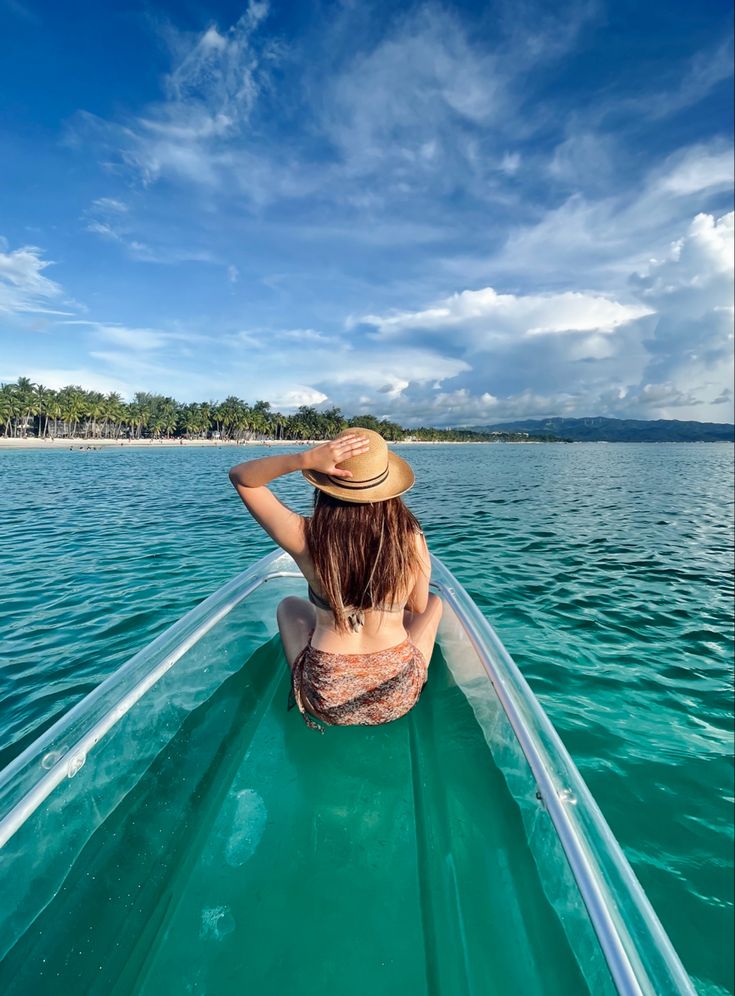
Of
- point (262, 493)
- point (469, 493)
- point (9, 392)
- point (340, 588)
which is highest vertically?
point (9, 392)

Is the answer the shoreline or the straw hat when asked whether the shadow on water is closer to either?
the straw hat

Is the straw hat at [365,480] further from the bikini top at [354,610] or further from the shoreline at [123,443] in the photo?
the shoreline at [123,443]

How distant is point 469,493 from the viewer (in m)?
22.6

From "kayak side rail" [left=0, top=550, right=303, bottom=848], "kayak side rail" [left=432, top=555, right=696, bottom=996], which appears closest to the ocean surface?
"kayak side rail" [left=432, top=555, right=696, bottom=996]

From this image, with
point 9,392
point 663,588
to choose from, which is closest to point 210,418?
point 9,392

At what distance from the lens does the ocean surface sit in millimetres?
3039

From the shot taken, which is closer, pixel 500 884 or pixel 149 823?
pixel 500 884

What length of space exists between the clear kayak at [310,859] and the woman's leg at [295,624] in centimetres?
45

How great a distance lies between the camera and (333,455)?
2215 millimetres

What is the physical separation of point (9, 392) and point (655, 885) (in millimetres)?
→ 106663

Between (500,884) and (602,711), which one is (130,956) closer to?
(500,884)

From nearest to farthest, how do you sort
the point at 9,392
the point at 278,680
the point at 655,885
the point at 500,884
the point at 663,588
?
the point at 500,884, the point at 655,885, the point at 278,680, the point at 663,588, the point at 9,392

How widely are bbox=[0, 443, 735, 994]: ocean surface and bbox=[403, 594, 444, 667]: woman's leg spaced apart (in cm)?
160

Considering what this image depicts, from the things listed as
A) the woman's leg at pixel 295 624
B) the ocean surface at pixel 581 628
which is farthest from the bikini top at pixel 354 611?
the ocean surface at pixel 581 628
